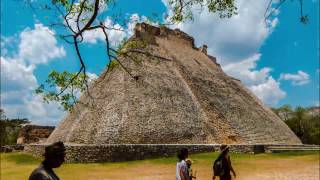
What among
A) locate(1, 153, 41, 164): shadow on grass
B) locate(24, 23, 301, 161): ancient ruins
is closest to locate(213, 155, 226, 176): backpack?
locate(24, 23, 301, 161): ancient ruins

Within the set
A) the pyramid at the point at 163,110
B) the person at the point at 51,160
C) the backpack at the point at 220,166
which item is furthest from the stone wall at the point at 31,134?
the person at the point at 51,160

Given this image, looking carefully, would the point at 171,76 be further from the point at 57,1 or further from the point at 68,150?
the point at 57,1

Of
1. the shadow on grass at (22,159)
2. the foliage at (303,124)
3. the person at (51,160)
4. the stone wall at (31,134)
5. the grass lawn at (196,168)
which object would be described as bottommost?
the person at (51,160)

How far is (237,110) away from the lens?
3619 cm

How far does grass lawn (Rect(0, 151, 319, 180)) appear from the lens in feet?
63.2

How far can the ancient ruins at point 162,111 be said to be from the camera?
2859 centimetres

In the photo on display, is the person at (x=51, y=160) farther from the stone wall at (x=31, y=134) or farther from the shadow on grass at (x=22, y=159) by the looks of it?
the stone wall at (x=31, y=134)

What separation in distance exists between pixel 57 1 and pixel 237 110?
90.5 ft

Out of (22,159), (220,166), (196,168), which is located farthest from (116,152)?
(220,166)

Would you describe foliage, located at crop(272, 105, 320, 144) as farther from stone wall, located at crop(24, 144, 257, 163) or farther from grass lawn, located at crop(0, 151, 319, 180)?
stone wall, located at crop(24, 144, 257, 163)

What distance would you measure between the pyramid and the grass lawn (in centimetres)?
322

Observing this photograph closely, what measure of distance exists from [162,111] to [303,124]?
35842 mm

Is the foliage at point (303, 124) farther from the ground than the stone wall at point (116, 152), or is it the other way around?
the foliage at point (303, 124)

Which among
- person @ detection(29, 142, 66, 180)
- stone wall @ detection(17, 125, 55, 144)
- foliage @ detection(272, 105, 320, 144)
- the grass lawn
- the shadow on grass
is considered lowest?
person @ detection(29, 142, 66, 180)
